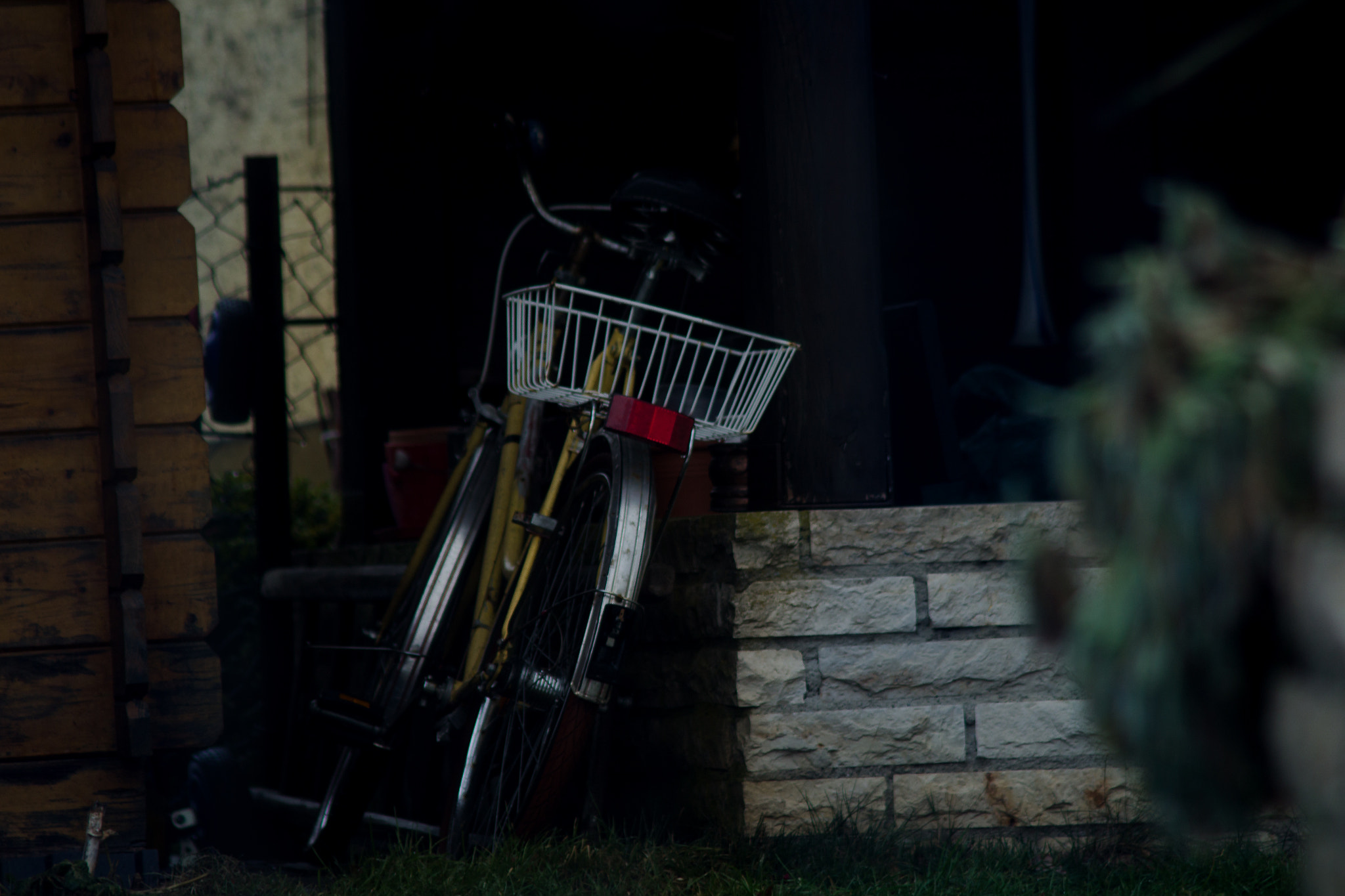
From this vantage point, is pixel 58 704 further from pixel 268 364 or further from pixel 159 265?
pixel 268 364

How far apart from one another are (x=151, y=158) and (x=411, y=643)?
1.22 metres

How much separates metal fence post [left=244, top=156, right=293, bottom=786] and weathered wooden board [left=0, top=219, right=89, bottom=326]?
1.24m

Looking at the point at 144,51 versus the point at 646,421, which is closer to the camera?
the point at 646,421

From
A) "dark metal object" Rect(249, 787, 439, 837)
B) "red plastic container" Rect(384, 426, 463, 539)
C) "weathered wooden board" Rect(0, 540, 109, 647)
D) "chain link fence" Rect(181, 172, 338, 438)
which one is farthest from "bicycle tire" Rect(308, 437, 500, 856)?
"chain link fence" Rect(181, 172, 338, 438)

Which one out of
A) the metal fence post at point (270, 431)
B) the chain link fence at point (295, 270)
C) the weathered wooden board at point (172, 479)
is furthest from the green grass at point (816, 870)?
the chain link fence at point (295, 270)

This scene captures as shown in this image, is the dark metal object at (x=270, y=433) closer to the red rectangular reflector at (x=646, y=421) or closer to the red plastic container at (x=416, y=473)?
the red plastic container at (x=416, y=473)

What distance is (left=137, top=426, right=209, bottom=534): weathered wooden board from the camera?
2682 mm

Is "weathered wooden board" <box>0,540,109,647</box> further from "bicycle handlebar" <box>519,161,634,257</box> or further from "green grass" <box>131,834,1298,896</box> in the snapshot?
"bicycle handlebar" <box>519,161,634,257</box>

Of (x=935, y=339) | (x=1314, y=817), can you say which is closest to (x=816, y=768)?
(x=935, y=339)

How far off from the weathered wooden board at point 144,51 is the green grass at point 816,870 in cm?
170

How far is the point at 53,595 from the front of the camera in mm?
2594

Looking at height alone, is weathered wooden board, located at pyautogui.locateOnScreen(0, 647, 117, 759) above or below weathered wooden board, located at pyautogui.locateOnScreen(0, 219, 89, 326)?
below

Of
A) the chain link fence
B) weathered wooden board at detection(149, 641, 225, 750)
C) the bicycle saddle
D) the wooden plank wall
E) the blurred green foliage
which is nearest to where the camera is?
the blurred green foliage

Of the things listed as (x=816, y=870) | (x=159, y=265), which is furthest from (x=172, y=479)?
(x=816, y=870)
